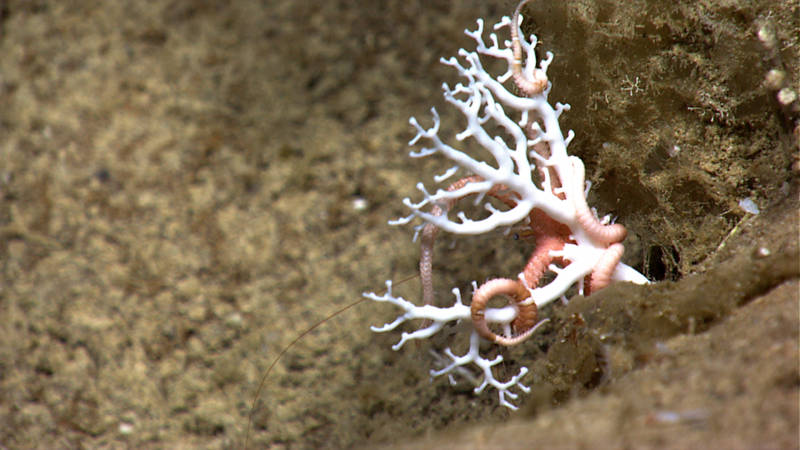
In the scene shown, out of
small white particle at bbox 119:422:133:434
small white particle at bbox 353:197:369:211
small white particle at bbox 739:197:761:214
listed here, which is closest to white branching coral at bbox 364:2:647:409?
small white particle at bbox 739:197:761:214

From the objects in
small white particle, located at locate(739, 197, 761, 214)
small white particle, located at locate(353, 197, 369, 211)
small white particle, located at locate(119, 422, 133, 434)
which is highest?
small white particle, located at locate(353, 197, 369, 211)

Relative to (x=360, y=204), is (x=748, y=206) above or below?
below

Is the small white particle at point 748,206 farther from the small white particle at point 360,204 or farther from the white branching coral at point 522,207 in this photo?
the small white particle at point 360,204

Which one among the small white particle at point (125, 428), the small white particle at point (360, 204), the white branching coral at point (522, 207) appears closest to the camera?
the white branching coral at point (522, 207)

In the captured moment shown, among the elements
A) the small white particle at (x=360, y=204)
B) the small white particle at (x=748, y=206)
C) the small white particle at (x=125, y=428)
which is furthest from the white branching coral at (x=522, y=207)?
the small white particle at (x=125, y=428)

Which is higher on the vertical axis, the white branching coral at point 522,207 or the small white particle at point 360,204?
the small white particle at point 360,204

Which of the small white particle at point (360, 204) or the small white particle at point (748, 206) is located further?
the small white particle at point (360, 204)

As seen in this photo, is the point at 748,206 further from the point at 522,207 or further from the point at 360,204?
the point at 360,204

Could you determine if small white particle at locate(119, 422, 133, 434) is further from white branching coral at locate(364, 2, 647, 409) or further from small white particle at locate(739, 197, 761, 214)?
small white particle at locate(739, 197, 761, 214)

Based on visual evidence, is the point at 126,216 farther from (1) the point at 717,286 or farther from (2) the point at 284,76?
(1) the point at 717,286

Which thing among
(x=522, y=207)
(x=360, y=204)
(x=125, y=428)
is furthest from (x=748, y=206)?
(x=125, y=428)

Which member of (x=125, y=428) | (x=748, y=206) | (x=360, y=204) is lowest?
(x=748, y=206)
